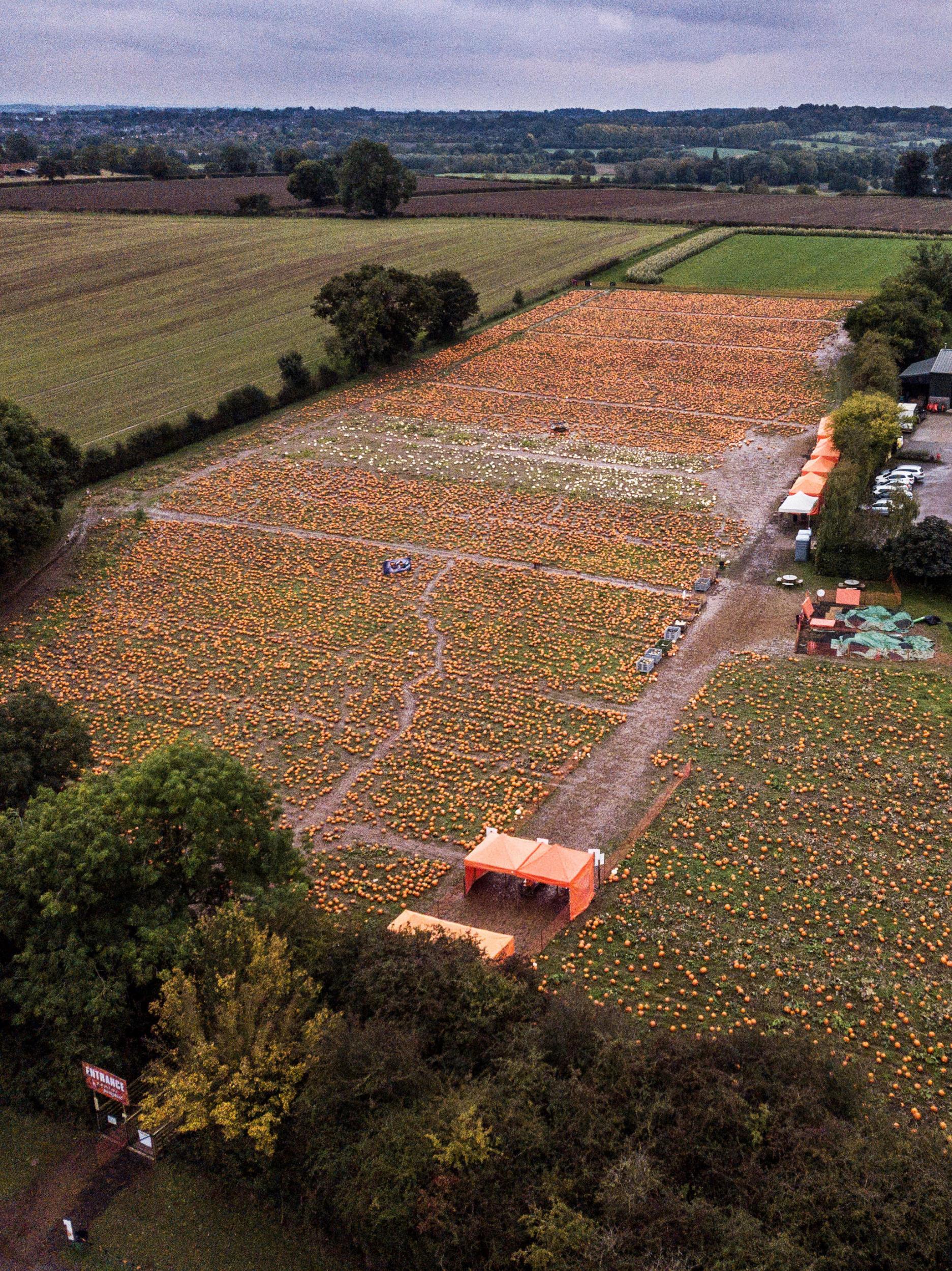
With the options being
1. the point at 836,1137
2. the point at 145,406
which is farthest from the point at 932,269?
the point at 836,1137

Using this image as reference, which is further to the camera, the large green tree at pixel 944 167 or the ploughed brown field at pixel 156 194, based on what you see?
the large green tree at pixel 944 167

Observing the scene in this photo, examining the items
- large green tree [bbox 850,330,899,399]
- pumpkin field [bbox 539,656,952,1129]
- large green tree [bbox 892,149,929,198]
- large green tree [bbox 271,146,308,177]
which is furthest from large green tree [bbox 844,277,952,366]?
large green tree [bbox 271,146,308,177]

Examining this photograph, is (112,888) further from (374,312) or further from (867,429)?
(374,312)

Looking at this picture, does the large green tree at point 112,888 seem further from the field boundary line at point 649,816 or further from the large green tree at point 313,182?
the large green tree at point 313,182

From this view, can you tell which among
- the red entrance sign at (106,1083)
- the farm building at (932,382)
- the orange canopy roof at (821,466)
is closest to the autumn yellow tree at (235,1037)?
the red entrance sign at (106,1083)

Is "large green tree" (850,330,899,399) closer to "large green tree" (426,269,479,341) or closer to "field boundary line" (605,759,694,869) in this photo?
"large green tree" (426,269,479,341)

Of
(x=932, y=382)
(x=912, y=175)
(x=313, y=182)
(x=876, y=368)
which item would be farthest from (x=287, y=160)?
(x=876, y=368)
